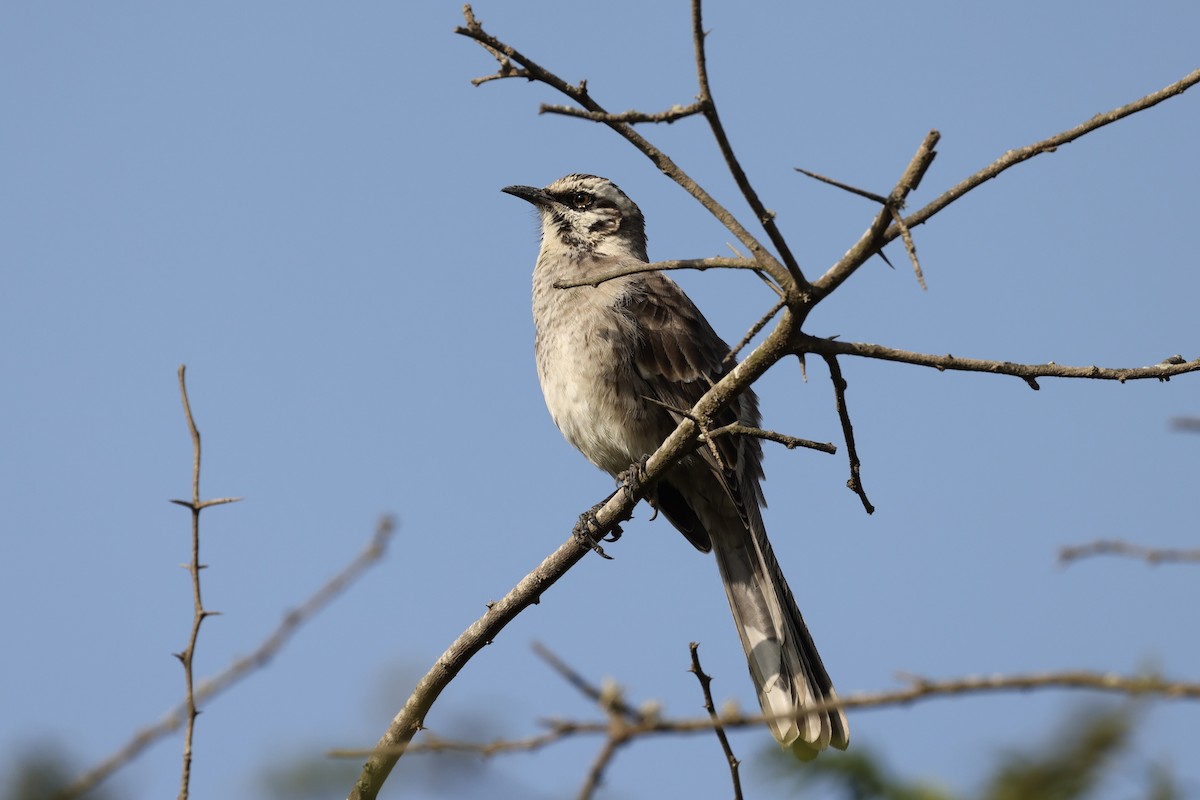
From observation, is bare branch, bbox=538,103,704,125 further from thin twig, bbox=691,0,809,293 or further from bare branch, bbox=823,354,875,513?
bare branch, bbox=823,354,875,513

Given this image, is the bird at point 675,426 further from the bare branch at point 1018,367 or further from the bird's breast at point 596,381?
the bare branch at point 1018,367

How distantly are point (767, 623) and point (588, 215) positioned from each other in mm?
2980

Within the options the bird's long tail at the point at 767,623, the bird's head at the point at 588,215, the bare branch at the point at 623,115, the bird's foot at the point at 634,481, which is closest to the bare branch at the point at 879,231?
the bare branch at the point at 623,115

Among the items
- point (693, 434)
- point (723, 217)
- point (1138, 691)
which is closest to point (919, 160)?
point (723, 217)

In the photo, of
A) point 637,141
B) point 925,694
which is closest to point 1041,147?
point 637,141

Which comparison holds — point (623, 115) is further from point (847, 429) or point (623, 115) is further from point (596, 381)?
point (596, 381)

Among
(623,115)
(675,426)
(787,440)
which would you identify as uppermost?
(675,426)

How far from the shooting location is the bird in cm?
637

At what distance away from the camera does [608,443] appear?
655 centimetres

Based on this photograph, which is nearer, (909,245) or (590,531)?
(909,245)

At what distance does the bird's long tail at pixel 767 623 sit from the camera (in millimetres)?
6250

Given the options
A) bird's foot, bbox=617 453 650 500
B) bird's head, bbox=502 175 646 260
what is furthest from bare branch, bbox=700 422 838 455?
bird's head, bbox=502 175 646 260

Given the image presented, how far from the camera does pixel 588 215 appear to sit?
26.0 feet

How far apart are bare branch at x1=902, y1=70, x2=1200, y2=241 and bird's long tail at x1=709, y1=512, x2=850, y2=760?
341 centimetres
